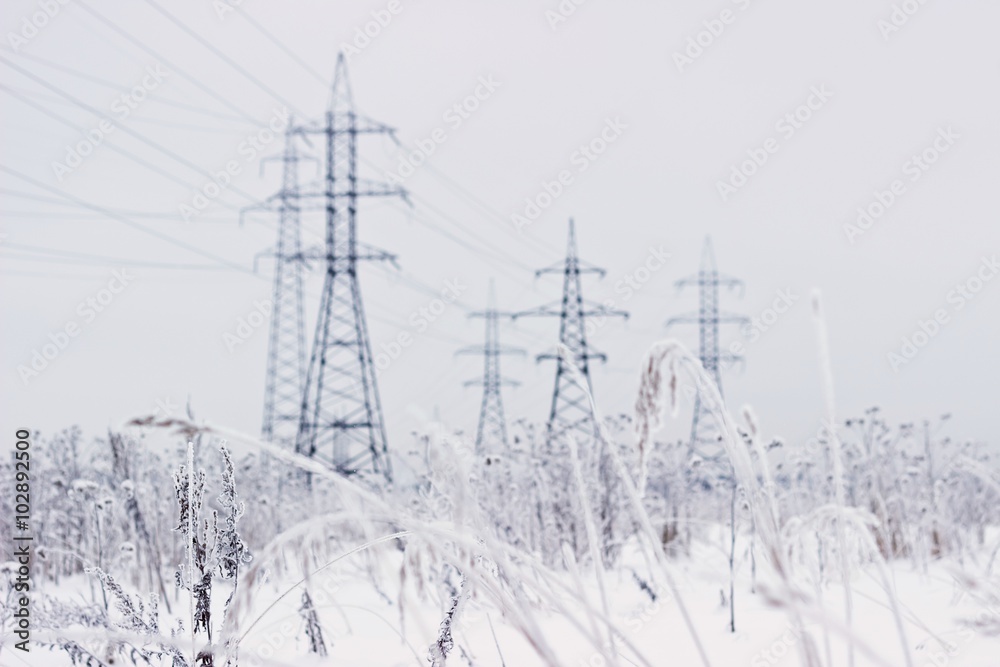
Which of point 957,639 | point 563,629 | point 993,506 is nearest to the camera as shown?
point 957,639

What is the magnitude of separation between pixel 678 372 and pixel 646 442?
0.39 ft

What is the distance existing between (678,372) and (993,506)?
9.49 m

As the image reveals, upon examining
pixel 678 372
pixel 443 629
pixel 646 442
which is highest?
pixel 678 372

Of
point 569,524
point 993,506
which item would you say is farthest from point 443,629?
point 993,506

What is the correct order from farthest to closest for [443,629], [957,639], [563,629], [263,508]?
[263,508]
[563,629]
[957,639]
[443,629]

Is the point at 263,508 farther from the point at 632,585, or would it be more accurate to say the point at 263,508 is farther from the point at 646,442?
the point at 646,442

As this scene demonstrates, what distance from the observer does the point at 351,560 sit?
620cm

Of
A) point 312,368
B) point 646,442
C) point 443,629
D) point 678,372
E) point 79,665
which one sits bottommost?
point 79,665

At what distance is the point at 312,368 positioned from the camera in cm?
1371

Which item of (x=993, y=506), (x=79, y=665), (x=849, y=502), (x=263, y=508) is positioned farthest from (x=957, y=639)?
(x=993, y=506)

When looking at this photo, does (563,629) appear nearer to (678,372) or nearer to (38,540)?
(678,372)

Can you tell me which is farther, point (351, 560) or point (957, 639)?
point (351, 560)

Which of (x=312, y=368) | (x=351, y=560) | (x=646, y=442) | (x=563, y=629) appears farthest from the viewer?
(x=312, y=368)

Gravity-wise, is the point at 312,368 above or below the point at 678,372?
above
